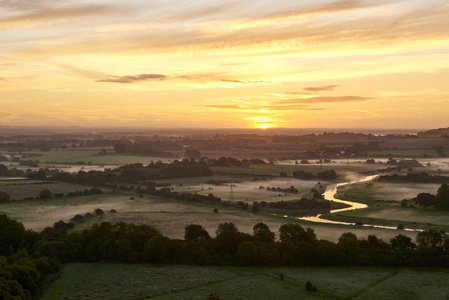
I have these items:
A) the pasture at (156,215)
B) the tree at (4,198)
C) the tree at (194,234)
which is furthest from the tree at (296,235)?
the tree at (4,198)

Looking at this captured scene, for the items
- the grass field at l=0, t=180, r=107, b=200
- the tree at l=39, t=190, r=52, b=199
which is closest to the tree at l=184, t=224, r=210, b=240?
the tree at l=39, t=190, r=52, b=199

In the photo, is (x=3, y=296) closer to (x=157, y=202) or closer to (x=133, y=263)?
(x=133, y=263)

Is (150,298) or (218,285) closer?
(150,298)

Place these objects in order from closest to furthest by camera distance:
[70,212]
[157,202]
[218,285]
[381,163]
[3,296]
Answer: [3,296] < [218,285] < [70,212] < [157,202] < [381,163]

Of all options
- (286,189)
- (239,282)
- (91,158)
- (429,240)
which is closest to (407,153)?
(286,189)

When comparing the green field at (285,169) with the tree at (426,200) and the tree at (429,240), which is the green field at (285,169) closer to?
Result: the tree at (426,200)

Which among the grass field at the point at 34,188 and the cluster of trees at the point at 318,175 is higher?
the cluster of trees at the point at 318,175

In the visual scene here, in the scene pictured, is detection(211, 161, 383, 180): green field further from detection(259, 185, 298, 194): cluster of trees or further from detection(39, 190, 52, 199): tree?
detection(39, 190, 52, 199): tree

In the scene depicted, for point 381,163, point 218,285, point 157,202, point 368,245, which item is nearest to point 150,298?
point 218,285

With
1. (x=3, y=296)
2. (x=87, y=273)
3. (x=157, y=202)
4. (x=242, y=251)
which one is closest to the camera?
(x=3, y=296)
